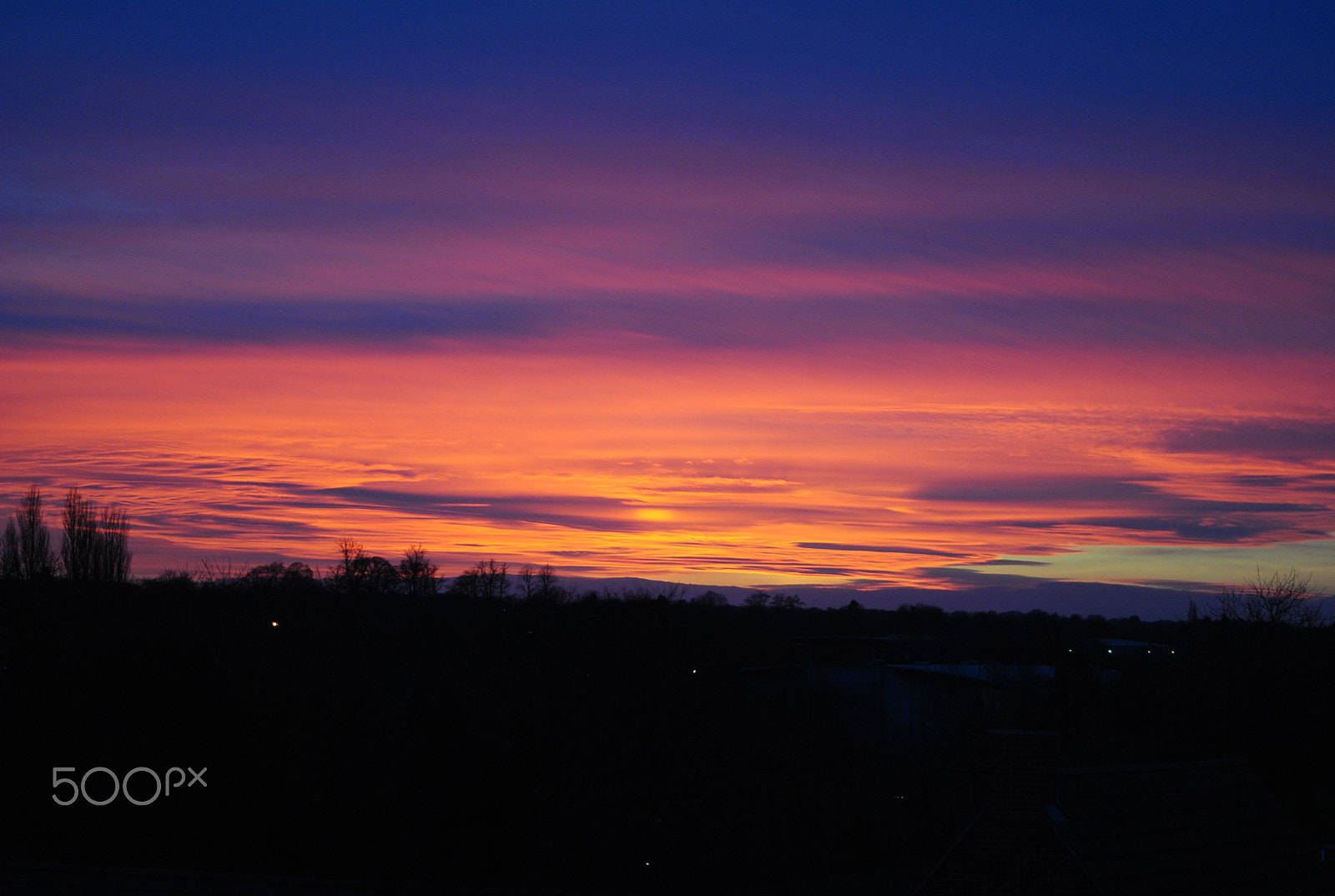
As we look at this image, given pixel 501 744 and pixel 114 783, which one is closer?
pixel 114 783

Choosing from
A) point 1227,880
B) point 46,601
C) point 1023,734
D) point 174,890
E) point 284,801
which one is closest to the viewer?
point 1023,734

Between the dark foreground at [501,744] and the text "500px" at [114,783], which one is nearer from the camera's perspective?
the text "500px" at [114,783]

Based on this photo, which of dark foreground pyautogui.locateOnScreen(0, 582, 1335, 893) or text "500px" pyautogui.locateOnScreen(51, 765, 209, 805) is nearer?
text "500px" pyautogui.locateOnScreen(51, 765, 209, 805)

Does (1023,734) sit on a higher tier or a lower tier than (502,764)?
higher

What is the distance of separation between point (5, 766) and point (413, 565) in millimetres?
65137

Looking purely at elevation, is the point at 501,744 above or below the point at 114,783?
above

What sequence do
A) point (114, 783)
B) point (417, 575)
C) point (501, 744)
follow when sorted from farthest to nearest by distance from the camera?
point (417, 575) < point (501, 744) < point (114, 783)

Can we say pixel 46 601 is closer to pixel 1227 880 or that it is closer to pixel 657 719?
pixel 657 719

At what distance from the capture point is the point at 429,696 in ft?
145

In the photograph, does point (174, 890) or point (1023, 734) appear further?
point (174, 890)

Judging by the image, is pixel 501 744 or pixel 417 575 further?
pixel 417 575

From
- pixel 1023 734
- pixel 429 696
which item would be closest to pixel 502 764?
pixel 429 696

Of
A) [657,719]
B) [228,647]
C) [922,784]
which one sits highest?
[228,647]

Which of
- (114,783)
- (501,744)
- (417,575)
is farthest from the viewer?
(417,575)
